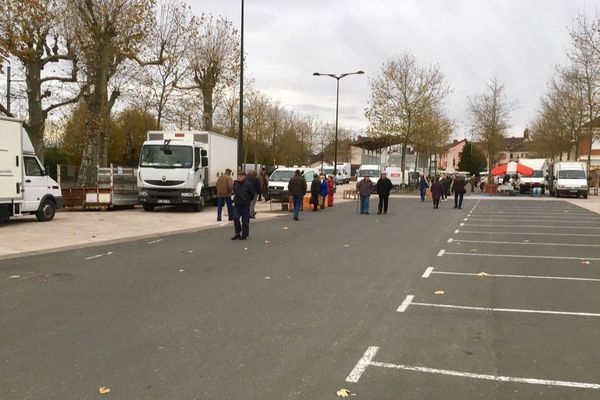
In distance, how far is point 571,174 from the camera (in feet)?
129

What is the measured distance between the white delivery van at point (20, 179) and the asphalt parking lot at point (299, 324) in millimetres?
4916

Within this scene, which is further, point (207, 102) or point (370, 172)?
point (370, 172)

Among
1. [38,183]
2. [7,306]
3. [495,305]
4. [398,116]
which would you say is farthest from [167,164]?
[398,116]

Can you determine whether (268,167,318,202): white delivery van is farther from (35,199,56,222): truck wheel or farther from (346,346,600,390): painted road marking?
(346,346,600,390): painted road marking

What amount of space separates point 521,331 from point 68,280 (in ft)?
20.6

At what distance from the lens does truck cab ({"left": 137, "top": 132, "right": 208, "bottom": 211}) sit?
20.8 m

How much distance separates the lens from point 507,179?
175 feet

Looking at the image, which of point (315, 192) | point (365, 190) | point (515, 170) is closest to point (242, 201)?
point (365, 190)

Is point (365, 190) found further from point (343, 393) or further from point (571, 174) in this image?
point (571, 174)

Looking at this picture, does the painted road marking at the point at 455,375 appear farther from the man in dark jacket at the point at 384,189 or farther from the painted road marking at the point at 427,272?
the man in dark jacket at the point at 384,189

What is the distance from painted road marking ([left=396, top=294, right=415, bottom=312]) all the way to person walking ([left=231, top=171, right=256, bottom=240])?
667 centimetres

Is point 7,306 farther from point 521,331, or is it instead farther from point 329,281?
point 521,331

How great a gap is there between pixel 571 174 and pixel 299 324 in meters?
38.4

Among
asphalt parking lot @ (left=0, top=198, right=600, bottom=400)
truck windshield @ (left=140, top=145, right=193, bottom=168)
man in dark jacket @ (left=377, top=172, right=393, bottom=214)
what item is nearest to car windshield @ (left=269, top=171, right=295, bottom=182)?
man in dark jacket @ (left=377, top=172, right=393, bottom=214)
